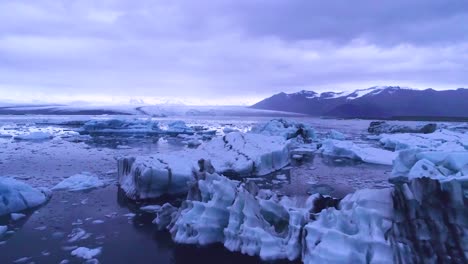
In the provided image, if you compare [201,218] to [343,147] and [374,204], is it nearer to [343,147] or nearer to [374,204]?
[374,204]

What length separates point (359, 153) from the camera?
47.0 ft

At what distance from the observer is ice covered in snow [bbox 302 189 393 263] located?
4.10 meters

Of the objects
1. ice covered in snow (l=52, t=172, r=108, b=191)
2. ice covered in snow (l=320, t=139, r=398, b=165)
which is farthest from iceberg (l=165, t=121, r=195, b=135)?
ice covered in snow (l=52, t=172, r=108, b=191)

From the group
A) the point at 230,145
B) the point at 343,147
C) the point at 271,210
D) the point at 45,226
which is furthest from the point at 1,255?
the point at 343,147

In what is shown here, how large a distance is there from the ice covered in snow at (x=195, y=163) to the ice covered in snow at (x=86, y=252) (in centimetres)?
270

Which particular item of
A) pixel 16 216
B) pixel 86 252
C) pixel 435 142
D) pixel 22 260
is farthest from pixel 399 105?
pixel 22 260

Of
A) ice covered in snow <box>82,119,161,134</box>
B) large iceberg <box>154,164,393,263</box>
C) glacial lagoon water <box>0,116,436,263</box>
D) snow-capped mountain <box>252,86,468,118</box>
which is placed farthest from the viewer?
snow-capped mountain <box>252,86,468,118</box>

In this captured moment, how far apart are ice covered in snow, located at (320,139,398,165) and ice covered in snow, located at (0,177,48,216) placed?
1088 cm

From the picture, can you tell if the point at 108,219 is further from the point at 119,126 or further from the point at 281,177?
the point at 119,126

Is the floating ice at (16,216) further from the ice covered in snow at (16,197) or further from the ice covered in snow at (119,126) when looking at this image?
the ice covered in snow at (119,126)

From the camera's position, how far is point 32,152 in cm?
1526

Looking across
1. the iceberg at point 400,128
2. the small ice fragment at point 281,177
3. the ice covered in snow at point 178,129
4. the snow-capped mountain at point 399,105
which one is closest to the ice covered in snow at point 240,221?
the small ice fragment at point 281,177

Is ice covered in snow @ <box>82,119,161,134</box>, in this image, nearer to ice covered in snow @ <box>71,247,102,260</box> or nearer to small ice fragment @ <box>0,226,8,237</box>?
small ice fragment @ <box>0,226,8,237</box>

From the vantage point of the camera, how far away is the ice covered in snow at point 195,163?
315 inches
